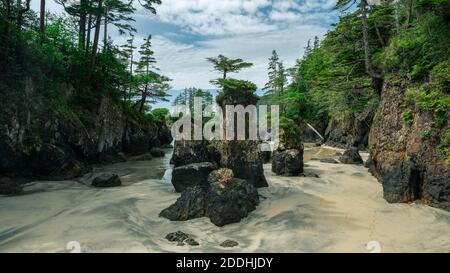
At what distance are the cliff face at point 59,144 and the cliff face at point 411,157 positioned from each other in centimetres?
1538

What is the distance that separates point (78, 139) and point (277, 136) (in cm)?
1322

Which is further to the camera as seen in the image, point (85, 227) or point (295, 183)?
point (295, 183)

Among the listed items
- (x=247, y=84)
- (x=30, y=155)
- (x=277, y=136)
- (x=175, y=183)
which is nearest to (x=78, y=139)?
(x=30, y=155)

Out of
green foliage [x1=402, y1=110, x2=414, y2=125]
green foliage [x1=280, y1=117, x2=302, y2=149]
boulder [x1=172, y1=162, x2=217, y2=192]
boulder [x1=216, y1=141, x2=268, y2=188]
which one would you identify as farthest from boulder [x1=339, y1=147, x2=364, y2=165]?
boulder [x1=172, y1=162, x2=217, y2=192]

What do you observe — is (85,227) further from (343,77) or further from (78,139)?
(343,77)

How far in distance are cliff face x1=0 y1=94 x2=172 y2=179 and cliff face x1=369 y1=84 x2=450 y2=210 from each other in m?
15.4

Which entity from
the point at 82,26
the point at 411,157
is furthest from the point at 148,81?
the point at 411,157

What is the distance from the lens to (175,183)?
13914mm

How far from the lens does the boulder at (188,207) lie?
10.1 meters

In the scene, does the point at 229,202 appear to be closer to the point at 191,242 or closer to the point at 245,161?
the point at 191,242

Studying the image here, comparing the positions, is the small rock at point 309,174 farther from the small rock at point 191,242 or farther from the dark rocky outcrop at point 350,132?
the dark rocky outcrop at point 350,132

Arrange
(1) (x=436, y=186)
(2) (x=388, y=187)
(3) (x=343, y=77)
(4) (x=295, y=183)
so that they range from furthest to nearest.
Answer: (3) (x=343, y=77)
(4) (x=295, y=183)
(2) (x=388, y=187)
(1) (x=436, y=186)

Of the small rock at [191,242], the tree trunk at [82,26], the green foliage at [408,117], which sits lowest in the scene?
the small rock at [191,242]

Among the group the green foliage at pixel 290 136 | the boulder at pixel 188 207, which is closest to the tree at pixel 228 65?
the green foliage at pixel 290 136
